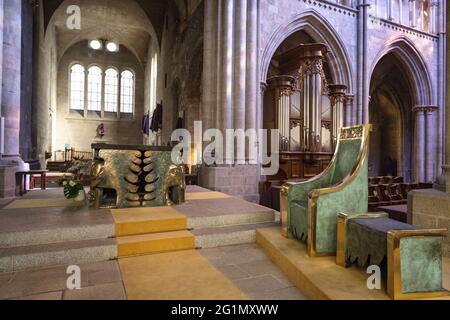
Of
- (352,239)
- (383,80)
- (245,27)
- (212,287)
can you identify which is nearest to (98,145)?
(212,287)

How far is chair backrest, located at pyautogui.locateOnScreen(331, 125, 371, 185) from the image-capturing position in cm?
264

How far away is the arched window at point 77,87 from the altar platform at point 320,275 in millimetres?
19575

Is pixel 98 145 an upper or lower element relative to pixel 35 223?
upper

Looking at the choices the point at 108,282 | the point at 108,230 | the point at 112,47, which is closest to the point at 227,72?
the point at 108,230

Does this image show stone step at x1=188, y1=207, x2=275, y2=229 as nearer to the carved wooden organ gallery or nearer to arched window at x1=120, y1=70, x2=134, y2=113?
the carved wooden organ gallery

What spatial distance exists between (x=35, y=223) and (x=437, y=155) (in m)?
13.3

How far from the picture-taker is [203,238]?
9.86 ft

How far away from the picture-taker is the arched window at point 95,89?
63.7 ft

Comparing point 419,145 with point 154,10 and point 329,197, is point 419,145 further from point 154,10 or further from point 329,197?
point 154,10

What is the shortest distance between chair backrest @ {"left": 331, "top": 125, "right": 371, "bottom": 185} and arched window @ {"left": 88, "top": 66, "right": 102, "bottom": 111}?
63.4 feet
